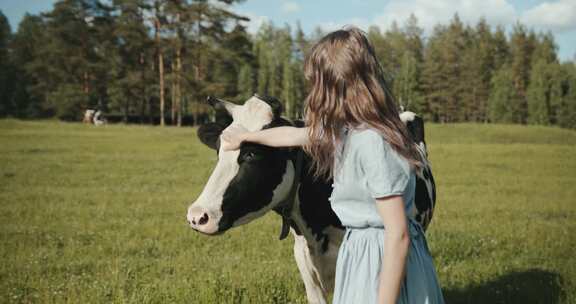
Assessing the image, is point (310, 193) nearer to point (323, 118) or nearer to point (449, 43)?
point (323, 118)

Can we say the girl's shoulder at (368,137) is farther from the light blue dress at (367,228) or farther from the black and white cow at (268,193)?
the black and white cow at (268,193)

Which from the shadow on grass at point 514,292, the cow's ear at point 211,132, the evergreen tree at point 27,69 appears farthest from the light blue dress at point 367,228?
the evergreen tree at point 27,69

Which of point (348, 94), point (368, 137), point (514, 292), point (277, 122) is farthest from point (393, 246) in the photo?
point (514, 292)

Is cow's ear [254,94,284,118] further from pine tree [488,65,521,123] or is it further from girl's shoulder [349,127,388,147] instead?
pine tree [488,65,521,123]

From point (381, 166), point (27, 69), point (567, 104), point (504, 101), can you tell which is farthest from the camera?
point (504, 101)

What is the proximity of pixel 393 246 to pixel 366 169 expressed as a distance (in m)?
0.34

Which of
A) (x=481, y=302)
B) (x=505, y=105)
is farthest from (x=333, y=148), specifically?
(x=505, y=105)

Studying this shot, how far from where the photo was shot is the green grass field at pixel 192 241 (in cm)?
525

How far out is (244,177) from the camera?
2971 mm

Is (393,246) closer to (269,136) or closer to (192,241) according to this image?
(269,136)

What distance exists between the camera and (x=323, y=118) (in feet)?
7.52

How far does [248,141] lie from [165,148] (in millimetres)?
21488

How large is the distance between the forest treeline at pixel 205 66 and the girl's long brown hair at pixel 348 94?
1682 inches

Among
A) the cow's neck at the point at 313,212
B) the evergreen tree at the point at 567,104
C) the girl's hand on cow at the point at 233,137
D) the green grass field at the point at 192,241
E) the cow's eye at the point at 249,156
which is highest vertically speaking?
the evergreen tree at the point at 567,104
